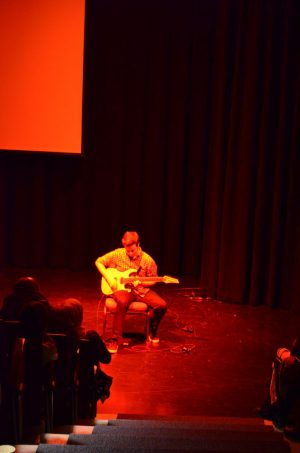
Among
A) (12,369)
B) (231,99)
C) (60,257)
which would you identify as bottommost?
(60,257)

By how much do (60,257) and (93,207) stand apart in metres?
0.88

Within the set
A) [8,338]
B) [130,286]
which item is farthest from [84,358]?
[130,286]

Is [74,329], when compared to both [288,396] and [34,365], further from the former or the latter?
[288,396]

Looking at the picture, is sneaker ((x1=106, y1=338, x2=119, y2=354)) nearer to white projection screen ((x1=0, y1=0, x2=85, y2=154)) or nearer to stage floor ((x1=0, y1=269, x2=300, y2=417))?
stage floor ((x1=0, y1=269, x2=300, y2=417))

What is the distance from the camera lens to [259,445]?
2867mm

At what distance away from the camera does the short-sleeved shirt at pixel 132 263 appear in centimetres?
613

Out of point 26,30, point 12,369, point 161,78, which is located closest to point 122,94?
point 161,78

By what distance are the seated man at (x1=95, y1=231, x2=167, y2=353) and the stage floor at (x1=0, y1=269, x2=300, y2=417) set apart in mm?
204

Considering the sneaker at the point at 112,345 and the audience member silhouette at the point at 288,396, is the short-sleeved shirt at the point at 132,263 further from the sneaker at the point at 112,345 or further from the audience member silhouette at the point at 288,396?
the audience member silhouette at the point at 288,396

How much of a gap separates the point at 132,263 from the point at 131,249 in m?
0.15

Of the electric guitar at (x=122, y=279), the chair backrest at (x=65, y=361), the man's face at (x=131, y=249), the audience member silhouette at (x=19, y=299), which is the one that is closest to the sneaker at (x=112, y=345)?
the electric guitar at (x=122, y=279)

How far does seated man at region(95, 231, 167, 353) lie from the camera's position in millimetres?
5902

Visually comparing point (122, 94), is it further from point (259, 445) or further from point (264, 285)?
point (259, 445)

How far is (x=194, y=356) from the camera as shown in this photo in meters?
5.86
